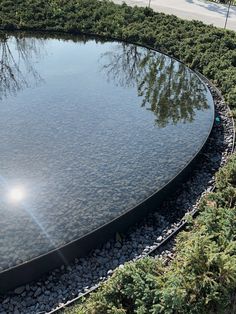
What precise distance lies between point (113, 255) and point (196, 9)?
1501 cm

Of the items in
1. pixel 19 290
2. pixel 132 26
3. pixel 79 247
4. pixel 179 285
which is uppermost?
pixel 132 26

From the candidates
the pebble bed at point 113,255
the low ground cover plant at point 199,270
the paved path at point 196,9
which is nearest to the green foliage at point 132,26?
the low ground cover plant at point 199,270

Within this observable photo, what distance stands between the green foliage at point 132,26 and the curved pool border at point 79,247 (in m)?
5.75

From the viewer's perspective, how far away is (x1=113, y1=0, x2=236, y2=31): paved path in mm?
16033

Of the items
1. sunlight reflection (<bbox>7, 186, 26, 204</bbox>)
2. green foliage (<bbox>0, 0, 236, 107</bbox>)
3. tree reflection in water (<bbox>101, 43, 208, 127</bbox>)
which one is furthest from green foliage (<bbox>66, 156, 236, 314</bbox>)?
green foliage (<bbox>0, 0, 236, 107</bbox>)

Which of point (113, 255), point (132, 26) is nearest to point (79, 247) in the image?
point (113, 255)

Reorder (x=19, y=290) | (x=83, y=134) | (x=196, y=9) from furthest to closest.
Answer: (x=196, y=9) < (x=83, y=134) < (x=19, y=290)

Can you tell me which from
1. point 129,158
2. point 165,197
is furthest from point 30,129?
point 165,197

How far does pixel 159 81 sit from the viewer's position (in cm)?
1051

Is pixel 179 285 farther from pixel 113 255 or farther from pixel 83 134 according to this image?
pixel 83 134

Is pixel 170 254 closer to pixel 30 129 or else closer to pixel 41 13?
pixel 30 129

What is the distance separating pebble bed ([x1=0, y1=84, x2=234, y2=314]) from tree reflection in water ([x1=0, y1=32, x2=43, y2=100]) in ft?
16.5

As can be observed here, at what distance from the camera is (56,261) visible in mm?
5176

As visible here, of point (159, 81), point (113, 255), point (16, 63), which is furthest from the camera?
point (16, 63)
